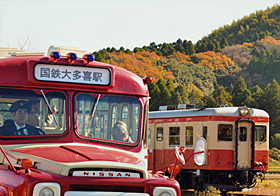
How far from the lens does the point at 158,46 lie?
347 feet

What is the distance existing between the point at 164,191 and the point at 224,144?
40.8 ft

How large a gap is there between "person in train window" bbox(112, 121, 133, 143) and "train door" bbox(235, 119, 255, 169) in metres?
11.6

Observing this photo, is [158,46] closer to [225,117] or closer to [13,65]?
[225,117]

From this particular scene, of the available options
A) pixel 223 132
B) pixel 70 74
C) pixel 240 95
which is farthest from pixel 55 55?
pixel 240 95

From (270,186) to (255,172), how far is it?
8.47 feet

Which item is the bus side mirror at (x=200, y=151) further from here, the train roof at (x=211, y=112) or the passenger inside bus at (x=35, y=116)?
the train roof at (x=211, y=112)

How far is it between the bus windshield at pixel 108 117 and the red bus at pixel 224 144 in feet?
36.0

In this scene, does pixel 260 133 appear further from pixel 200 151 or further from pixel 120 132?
pixel 200 151

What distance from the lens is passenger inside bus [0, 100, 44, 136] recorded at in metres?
6.02

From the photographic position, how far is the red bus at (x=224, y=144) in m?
17.6

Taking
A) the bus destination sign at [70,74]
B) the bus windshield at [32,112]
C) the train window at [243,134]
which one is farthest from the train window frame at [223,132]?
the bus windshield at [32,112]

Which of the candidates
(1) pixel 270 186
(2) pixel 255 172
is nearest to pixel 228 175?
(2) pixel 255 172

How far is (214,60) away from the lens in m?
102

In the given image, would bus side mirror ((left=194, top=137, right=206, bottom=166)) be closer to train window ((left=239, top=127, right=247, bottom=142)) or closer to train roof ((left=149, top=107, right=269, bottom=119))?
train roof ((left=149, top=107, right=269, bottom=119))
